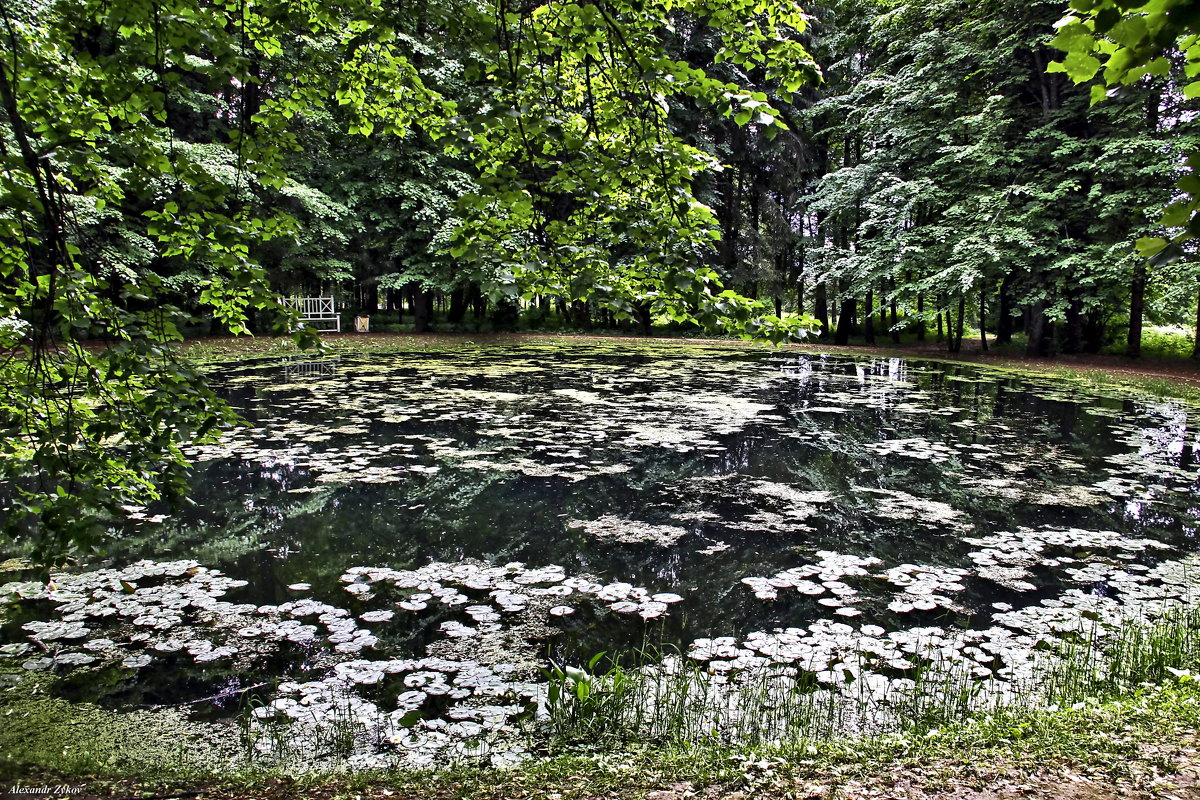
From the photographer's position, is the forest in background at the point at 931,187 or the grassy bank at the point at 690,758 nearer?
the grassy bank at the point at 690,758

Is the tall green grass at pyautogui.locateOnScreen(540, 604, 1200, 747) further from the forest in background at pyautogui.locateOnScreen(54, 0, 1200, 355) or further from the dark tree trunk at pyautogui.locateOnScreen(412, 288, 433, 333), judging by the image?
the dark tree trunk at pyautogui.locateOnScreen(412, 288, 433, 333)

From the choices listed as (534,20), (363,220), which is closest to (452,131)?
(534,20)

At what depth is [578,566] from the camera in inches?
200

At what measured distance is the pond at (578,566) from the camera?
3502mm

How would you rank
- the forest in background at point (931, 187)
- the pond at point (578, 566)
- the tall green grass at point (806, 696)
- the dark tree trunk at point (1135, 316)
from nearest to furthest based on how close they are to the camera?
the tall green grass at point (806, 696) < the pond at point (578, 566) < the forest in background at point (931, 187) < the dark tree trunk at point (1135, 316)

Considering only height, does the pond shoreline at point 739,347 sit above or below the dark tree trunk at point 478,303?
below

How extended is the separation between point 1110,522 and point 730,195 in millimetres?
26025

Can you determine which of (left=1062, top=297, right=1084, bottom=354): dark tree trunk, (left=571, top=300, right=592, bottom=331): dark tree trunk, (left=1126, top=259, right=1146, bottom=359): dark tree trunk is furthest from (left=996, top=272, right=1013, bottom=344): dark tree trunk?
(left=571, top=300, right=592, bottom=331): dark tree trunk

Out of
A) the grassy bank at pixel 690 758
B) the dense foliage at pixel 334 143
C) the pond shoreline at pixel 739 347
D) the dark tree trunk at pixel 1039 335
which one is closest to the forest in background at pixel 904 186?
the dark tree trunk at pixel 1039 335

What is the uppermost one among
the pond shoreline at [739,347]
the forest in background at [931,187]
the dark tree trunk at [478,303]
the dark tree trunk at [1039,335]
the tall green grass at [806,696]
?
the forest in background at [931,187]

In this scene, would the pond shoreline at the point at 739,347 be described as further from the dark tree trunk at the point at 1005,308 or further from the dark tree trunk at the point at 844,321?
the dark tree trunk at the point at 1005,308

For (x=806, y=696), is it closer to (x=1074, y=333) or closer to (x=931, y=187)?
(x=931, y=187)

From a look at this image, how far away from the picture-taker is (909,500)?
683cm

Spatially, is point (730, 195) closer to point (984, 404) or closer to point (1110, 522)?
point (984, 404)
